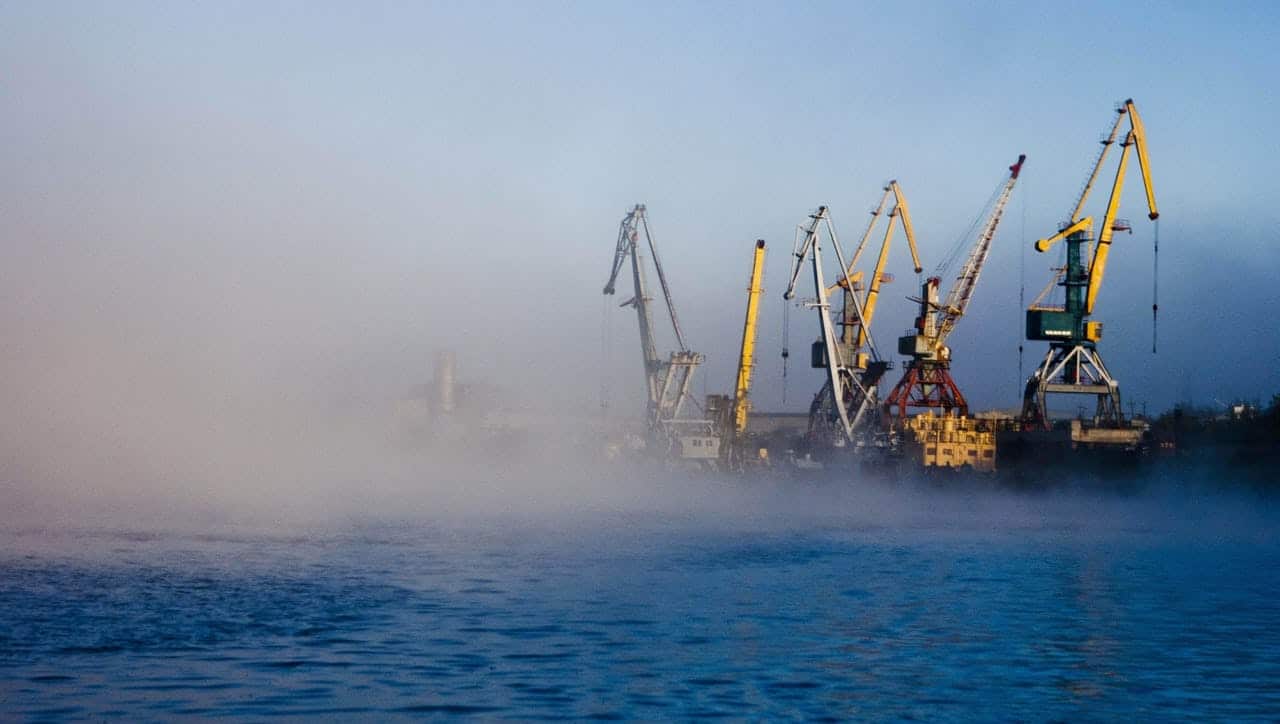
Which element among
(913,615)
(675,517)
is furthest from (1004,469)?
(913,615)

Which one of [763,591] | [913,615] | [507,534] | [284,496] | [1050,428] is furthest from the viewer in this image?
[1050,428]

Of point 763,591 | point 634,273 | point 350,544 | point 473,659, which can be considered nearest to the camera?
point 473,659

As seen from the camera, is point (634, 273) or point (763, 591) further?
point (634, 273)

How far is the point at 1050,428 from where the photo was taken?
90.1 metres

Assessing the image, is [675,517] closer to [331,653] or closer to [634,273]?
[331,653]

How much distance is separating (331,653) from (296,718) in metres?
4.21

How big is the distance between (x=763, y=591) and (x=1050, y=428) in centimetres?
6599

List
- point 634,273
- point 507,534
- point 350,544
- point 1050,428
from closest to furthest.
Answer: point 350,544 → point 507,534 → point 1050,428 → point 634,273

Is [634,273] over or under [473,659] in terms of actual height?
over

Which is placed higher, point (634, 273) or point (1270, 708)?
point (634, 273)

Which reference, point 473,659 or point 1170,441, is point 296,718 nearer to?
point 473,659

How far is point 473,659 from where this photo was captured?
59.7ft

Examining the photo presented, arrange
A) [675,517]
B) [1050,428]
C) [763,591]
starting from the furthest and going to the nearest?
[1050,428]
[675,517]
[763,591]

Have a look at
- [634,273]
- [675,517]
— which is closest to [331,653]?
[675,517]
